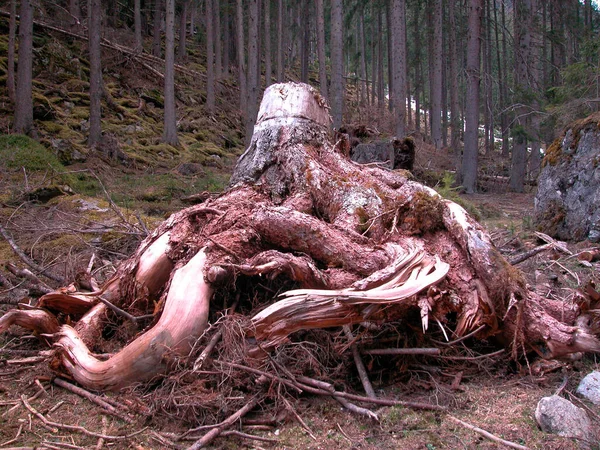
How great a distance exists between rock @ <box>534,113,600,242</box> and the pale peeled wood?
5.72 meters

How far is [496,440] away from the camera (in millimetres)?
2441

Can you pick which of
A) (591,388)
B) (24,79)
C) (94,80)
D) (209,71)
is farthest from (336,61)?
(591,388)

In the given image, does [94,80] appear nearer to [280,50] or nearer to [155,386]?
[280,50]

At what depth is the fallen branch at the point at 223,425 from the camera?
8.27 ft

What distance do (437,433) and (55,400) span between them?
2.33m

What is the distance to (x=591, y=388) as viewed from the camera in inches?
112

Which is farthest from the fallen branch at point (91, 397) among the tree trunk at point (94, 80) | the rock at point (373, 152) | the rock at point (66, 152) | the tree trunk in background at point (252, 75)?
the tree trunk in background at point (252, 75)

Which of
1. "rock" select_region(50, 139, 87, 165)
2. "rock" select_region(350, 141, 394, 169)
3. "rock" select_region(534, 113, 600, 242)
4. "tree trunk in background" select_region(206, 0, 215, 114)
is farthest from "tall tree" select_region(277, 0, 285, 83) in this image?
"rock" select_region(534, 113, 600, 242)

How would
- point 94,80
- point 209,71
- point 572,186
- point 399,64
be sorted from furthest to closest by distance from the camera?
point 209,71 → point 399,64 → point 94,80 → point 572,186

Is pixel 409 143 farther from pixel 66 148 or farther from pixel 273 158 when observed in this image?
pixel 66 148

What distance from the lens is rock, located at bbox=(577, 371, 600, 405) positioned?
280 cm

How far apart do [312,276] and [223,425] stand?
1.20 metres

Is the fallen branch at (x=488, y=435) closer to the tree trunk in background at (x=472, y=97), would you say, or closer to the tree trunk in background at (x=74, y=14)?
the tree trunk in background at (x=472, y=97)

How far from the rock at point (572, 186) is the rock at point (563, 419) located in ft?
15.8
